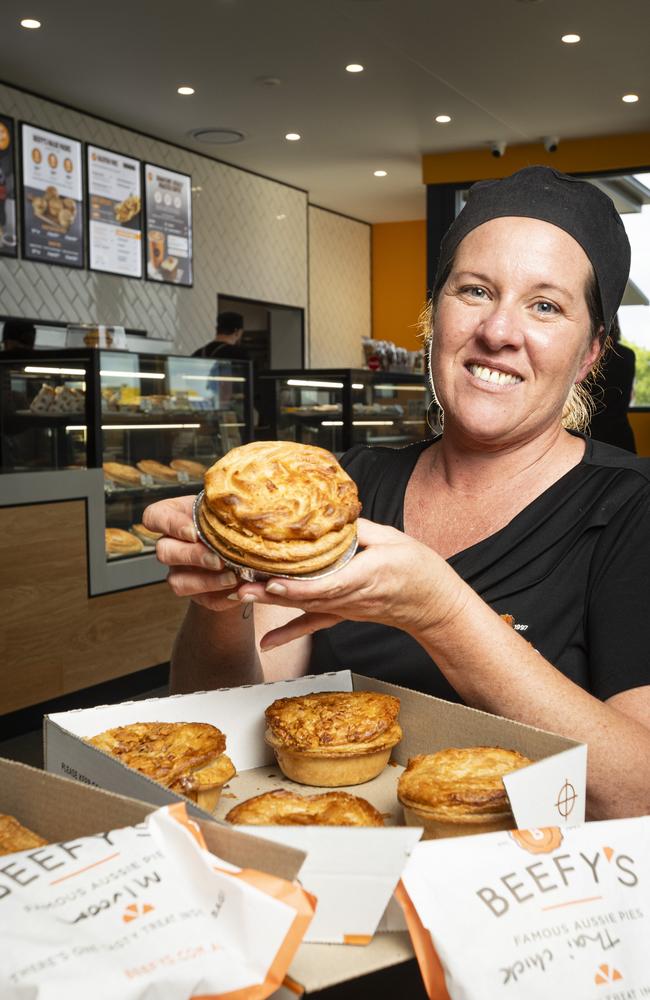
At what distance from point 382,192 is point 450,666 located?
36.2 feet

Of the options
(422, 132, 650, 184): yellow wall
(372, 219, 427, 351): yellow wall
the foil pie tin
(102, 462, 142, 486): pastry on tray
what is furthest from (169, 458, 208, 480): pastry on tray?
(372, 219, 427, 351): yellow wall

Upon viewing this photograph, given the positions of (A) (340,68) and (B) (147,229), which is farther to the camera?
(B) (147,229)

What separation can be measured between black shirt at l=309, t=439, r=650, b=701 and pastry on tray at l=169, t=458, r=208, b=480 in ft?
12.7

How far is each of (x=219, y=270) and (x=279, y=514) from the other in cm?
914

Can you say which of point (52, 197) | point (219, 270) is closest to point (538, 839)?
point (52, 197)

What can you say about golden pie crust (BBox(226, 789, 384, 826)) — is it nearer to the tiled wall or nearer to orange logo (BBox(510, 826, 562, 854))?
orange logo (BBox(510, 826, 562, 854))

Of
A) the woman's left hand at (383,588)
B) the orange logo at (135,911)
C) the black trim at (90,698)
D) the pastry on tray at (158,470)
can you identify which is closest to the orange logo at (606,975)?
the orange logo at (135,911)

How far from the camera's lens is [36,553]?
420 cm

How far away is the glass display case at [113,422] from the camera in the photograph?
15.2 feet

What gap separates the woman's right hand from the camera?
42.4 inches

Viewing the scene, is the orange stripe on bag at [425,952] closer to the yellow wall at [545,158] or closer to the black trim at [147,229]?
the black trim at [147,229]

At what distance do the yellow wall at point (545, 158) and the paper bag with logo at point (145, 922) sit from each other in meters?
9.26

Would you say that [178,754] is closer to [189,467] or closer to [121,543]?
[121,543]

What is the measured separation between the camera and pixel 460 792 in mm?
914
